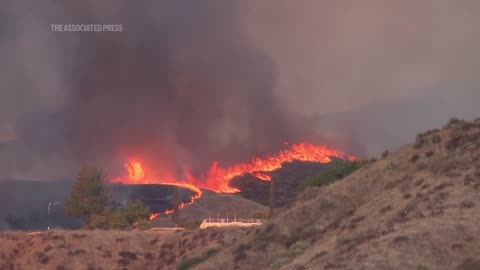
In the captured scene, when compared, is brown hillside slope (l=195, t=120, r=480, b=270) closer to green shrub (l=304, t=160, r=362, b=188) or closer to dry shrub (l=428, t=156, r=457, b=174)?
dry shrub (l=428, t=156, r=457, b=174)

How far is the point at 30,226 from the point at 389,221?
174 m

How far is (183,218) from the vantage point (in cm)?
15400

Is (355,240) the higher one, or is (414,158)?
(414,158)

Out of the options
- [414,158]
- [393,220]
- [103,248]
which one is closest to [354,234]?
[393,220]

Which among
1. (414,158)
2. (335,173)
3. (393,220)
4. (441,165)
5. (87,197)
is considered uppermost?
(87,197)

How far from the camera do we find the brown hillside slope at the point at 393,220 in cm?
3478

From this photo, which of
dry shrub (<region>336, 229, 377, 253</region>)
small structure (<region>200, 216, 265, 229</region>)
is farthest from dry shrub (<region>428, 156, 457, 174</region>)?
small structure (<region>200, 216, 265, 229</region>)

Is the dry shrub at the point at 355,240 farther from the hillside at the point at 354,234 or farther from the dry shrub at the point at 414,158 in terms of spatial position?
the dry shrub at the point at 414,158

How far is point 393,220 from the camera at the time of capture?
4206 centimetres

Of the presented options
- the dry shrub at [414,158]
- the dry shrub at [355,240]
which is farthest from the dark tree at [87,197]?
the dry shrub at [355,240]

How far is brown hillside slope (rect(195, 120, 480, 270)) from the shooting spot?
114ft

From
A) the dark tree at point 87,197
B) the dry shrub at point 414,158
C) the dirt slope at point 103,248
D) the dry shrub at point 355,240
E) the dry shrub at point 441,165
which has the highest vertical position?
the dark tree at point 87,197

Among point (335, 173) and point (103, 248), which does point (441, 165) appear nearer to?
point (335, 173)

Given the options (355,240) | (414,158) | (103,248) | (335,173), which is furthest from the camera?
(103,248)
